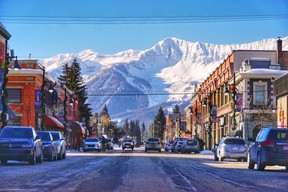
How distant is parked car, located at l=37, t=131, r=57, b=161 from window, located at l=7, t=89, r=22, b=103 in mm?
31275

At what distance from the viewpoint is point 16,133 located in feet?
90.4

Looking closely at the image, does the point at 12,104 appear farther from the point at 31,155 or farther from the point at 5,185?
the point at 5,185

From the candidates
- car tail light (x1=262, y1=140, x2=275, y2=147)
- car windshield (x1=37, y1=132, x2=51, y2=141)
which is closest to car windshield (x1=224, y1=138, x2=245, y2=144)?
car windshield (x1=37, y1=132, x2=51, y2=141)

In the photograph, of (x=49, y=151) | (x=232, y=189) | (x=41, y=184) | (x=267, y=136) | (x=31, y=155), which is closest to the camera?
(x=232, y=189)

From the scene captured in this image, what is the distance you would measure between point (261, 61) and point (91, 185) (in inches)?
2179

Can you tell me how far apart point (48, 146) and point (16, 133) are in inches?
168

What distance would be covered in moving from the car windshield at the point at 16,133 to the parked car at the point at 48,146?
374 cm

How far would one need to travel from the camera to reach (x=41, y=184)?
1583cm

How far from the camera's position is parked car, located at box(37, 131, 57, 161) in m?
31.6

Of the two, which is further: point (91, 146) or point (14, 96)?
point (14, 96)

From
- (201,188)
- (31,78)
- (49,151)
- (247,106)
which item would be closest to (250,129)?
(247,106)

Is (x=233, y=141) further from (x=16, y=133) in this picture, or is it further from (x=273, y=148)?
(x=16, y=133)

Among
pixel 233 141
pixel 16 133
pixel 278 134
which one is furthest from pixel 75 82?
pixel 278 134

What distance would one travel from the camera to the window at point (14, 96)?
63.4 m
